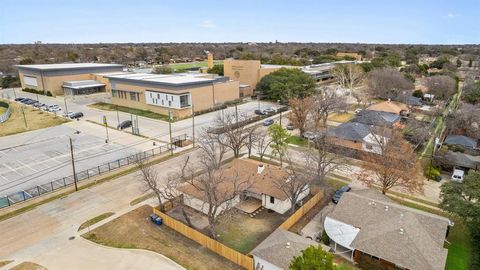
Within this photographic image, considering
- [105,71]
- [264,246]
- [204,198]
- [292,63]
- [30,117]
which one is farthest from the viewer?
[292,63]

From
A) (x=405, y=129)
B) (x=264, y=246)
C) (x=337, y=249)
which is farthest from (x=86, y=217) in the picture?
(x=405, y=129)

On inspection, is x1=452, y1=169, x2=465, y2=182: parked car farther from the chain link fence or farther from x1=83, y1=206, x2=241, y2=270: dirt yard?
the chain link fence

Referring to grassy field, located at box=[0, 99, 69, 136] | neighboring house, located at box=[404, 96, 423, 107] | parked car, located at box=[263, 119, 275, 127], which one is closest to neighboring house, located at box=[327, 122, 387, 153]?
parked car, located at box=[263, 119, 275, 127]

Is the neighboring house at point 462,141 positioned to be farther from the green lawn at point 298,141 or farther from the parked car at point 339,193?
the parked car at point 339,193

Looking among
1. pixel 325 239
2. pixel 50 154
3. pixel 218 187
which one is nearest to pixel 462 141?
pixel 325 239

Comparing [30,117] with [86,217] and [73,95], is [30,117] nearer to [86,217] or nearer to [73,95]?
[73,95]

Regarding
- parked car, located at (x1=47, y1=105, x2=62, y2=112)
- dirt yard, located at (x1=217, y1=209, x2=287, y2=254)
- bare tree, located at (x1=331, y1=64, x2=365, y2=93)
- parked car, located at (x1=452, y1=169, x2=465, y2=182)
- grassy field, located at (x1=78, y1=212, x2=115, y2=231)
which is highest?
bare tree, located at (x1=331, y1=64, x2=365, y2=93)

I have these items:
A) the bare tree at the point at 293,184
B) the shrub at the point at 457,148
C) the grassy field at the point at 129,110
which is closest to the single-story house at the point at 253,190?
the bare tree at the point at 293,184
